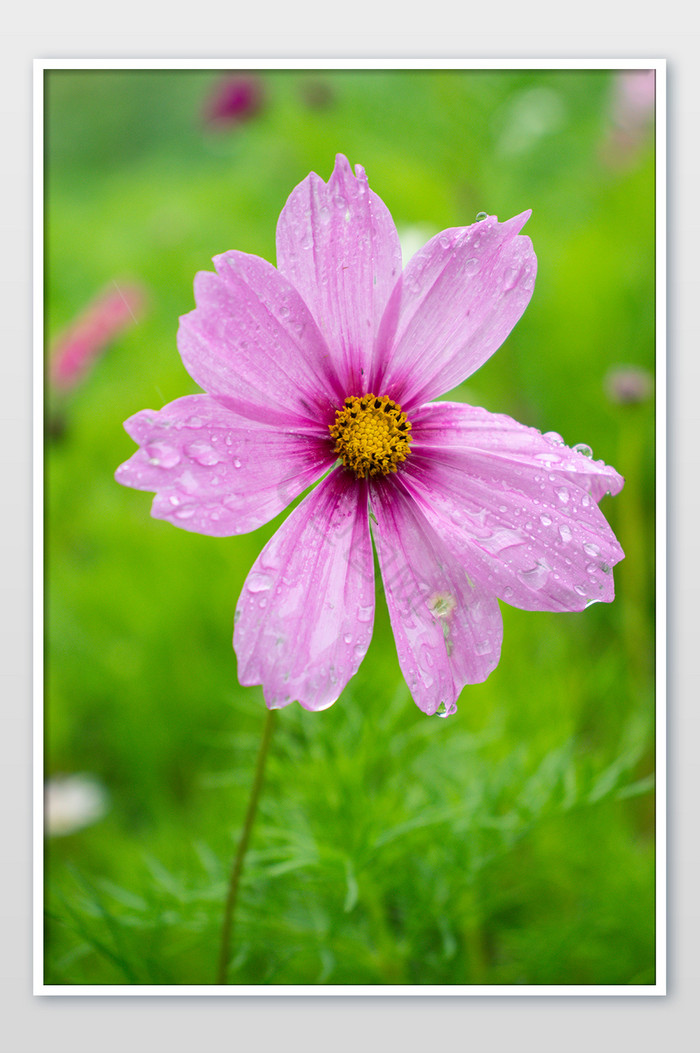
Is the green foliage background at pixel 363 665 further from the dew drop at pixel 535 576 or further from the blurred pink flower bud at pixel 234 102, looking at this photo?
the dew drop at pixel 535 576

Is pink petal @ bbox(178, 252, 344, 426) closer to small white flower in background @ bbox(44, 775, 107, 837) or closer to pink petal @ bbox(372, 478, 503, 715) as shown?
pink petal @ bbox(372, 478, 503, 715)

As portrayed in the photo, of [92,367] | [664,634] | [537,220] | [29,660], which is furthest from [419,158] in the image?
[29,660]

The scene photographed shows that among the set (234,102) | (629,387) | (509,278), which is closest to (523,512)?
(509,278)

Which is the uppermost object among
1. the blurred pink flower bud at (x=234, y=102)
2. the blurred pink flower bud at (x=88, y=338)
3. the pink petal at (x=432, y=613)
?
the blurred pink flower bud at (x=234, y=102)

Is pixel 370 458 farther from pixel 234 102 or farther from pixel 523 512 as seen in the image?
pixel 234 102

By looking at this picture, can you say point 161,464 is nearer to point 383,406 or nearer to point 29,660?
point 383,406

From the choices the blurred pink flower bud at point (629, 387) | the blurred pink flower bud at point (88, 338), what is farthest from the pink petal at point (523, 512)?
the blurred pink flower bud at point (88, 338)
